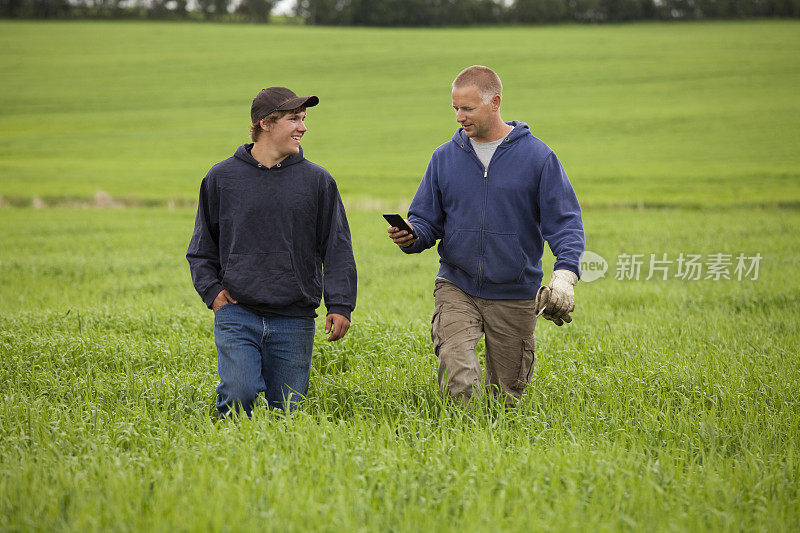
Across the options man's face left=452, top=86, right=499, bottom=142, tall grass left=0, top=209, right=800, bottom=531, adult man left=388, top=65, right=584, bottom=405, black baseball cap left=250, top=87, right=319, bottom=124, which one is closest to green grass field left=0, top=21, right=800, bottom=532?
tall grass left=0, top=209, right=800, bottom=531

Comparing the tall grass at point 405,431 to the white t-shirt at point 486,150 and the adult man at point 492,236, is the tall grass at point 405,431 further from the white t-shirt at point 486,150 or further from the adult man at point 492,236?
the white t-shirt at point 486,150

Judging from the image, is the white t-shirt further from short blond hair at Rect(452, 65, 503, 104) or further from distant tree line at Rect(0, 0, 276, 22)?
distant tree line at Rect(0, 0, 276, 22)

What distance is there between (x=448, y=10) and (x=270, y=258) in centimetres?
8031

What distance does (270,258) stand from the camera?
468cm

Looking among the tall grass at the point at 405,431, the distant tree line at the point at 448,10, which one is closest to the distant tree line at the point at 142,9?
the distant tree line at the point at 448,10

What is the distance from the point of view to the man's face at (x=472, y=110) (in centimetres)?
477

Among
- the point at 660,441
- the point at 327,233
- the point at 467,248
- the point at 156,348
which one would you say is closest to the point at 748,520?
the point at 660,441

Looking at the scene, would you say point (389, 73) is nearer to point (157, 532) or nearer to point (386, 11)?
point (386, 11)

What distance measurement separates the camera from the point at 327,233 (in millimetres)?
4906

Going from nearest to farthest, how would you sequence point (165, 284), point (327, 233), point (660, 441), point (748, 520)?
point (748, 520) → point (660, 441) → point (327, 233) → point (165, 284)

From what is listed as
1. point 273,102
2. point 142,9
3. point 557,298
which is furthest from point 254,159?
point 142,9

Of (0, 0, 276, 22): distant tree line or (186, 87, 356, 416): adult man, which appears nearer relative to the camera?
(186, 87, 356, 416): adult man

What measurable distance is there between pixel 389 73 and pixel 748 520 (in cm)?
5525

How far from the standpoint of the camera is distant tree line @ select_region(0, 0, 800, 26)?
73.9 metres
